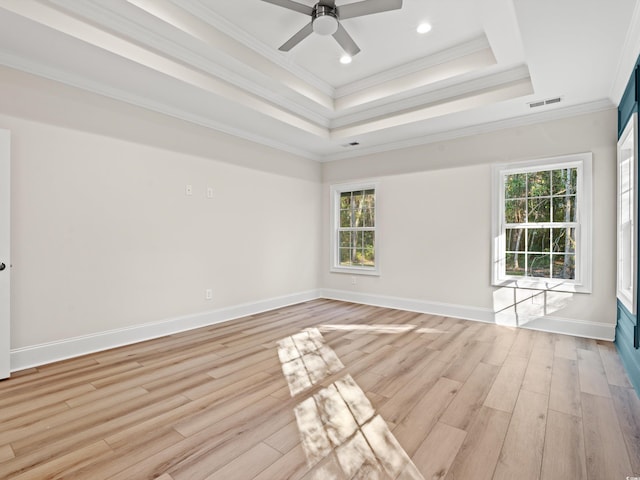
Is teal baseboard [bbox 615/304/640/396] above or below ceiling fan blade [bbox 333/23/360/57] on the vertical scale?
below

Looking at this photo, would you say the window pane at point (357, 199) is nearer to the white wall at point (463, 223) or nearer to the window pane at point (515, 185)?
the white wall at point (463, 223)

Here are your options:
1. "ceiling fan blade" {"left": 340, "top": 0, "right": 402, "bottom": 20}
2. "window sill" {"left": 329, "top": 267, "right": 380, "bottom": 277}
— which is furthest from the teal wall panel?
"window sill" {"left": 329, "top": 267, "right": 380, "bottom": 277}

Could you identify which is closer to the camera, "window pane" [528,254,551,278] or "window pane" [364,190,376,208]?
"window pane" [528,254,551,278]

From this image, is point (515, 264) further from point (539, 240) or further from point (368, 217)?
point (368, 217)

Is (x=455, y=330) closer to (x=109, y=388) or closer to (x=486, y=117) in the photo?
(x=486, y=117)

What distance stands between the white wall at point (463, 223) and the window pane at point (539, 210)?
0.49 metres

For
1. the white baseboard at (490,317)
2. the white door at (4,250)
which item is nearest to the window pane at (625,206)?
the white baseboard at (490,317)

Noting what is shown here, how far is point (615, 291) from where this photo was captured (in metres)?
3.63

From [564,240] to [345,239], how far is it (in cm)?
335

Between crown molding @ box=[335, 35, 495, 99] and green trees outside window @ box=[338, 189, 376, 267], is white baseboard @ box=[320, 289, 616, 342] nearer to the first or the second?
green trees outside window @ box=[338, 189, 376, 267]

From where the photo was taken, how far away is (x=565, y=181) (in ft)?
13.2

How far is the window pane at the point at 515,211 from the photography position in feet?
14.1

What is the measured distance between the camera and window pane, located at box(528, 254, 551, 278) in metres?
4.14

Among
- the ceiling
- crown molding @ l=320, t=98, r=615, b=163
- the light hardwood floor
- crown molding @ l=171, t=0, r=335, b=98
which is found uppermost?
crown molding @ l=171, t=0, r=335, b=98
